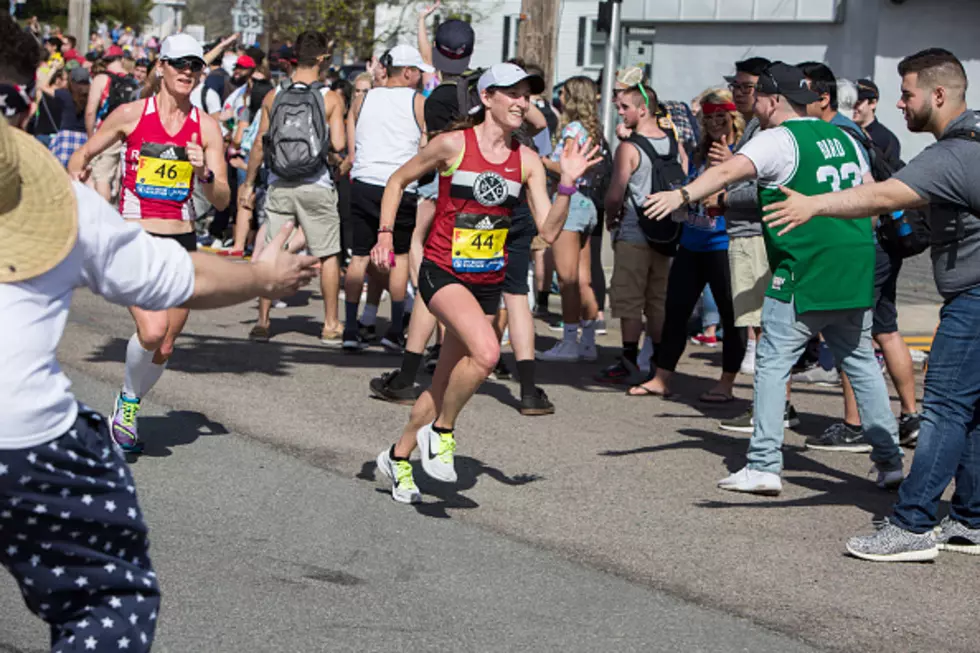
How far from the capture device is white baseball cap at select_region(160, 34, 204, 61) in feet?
24.5

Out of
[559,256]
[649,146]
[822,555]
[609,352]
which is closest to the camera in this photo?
[822,555]

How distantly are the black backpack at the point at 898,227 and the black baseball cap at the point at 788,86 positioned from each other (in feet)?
2.30

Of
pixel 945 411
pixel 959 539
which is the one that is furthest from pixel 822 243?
pixel 959 539

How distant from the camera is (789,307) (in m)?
6.81

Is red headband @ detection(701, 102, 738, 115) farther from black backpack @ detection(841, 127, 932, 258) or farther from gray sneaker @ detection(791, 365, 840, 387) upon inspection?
gray sneaker @ detection(791, 365, 840, 387)

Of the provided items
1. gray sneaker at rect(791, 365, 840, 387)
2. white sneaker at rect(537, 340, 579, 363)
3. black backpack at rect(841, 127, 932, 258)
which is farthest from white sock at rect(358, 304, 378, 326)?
black backpack at rect(841, 127, 932, 258)

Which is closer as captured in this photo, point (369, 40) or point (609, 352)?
point (609, 352)

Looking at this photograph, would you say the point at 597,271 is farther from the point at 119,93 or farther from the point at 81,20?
the point at 81,20

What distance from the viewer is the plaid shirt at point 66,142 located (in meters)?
16.0

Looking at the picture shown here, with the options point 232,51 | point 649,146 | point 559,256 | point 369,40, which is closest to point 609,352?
point 559,256

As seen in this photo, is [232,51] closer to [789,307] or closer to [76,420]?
[789,307]

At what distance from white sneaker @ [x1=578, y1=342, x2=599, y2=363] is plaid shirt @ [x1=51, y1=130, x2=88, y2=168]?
25.3 ft

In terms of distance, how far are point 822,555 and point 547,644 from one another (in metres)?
1.74

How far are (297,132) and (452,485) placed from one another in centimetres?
425
